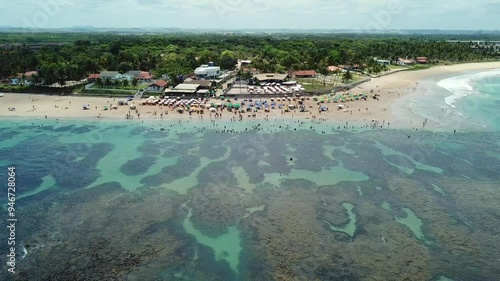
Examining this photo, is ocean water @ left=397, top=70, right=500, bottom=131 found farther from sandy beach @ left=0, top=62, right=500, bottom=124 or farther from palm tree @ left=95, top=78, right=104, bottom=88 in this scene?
palm tree @ left=95, top=78, right=104, bottom=88

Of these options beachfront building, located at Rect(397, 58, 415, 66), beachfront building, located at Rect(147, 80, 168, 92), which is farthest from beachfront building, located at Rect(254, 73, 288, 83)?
beachfront building, located at Rect(397, 58, 415, 66)

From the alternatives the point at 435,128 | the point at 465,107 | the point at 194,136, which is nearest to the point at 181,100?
the point at 194,136

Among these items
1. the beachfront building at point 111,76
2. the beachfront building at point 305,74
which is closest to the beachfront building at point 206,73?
the beachfront building at point 111,76

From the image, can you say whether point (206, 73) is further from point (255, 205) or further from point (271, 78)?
point (255, 205)

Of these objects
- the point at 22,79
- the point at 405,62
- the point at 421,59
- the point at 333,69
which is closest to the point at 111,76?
the point at 22,79

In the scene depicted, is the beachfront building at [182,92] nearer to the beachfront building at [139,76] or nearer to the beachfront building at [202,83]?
the beachfront building at [202,83]

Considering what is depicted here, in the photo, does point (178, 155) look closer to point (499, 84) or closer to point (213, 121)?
point (213, 121)
